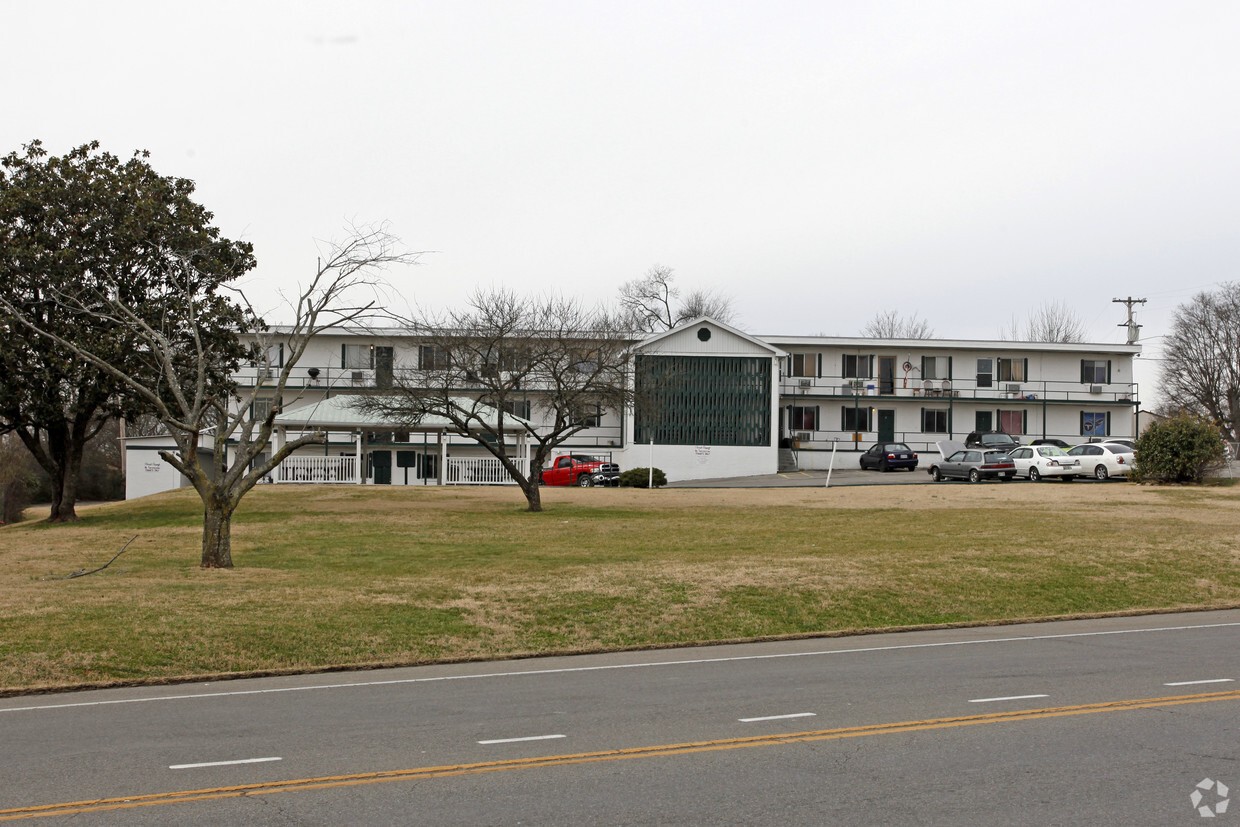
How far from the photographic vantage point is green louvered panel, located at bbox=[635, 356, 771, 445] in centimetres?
5588

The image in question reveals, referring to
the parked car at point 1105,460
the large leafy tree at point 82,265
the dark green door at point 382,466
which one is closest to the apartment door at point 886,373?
the parked car at point 1105,460

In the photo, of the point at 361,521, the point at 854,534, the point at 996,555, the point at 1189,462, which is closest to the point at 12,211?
the point at 361,521

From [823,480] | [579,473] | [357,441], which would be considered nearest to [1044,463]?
[823,480]

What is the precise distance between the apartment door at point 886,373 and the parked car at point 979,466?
55.5 ft

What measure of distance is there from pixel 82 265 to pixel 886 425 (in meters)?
44.1

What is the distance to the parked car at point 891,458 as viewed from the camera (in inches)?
2160

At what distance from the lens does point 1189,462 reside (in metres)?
39.4

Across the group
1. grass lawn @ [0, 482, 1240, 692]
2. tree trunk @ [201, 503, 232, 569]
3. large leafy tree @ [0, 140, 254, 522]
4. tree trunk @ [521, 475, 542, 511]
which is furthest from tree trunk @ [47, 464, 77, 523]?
tree trunk @ [201, 503, 232, 569]

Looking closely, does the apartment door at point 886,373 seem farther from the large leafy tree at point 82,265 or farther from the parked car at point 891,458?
the large leafy tree at point 82,265

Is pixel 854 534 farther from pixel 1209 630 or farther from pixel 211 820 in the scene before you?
pixel 211 820

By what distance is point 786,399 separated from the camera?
62.5m

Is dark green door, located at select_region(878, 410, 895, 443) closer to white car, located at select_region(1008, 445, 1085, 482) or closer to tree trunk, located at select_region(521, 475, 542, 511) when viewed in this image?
white car, located at select_region(1008, 445, 1085, 482)

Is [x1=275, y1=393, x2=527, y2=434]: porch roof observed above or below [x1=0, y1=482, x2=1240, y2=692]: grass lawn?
above

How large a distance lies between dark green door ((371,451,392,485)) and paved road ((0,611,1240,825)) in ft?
135
